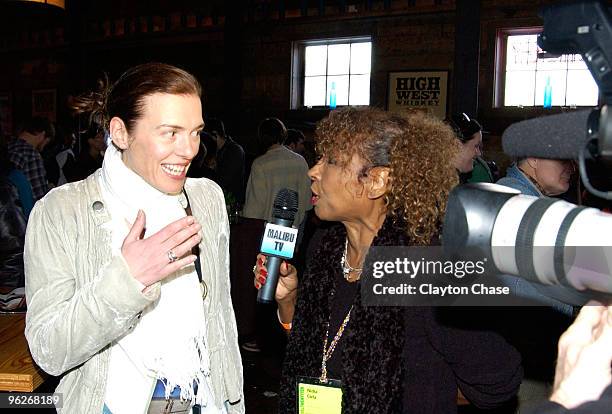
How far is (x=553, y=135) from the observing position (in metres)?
0.85

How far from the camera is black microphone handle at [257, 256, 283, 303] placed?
1.79 metres

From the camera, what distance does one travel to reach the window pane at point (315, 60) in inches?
388

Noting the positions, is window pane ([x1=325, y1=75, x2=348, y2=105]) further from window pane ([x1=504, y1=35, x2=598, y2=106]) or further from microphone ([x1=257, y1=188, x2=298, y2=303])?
microphone ([x1=257, y1=188, x2=298, y2=303])

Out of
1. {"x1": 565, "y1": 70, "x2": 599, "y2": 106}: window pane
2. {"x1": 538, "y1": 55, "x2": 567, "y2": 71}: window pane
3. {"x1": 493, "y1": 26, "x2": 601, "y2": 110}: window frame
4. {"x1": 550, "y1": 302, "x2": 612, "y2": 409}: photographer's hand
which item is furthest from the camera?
{"x1": 493, "y1": 26, "x2": 601, "y2": 110}: window frame

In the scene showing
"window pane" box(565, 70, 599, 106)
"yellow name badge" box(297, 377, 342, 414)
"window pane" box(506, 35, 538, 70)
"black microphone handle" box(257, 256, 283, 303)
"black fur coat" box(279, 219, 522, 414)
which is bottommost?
"yellow name badge" box(297, 377, 342, 414)

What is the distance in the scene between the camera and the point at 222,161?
5.80 metres

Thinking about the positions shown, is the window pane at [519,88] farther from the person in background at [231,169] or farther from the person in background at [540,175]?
the person in background at [540,175]

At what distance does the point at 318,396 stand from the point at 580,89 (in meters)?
7.26

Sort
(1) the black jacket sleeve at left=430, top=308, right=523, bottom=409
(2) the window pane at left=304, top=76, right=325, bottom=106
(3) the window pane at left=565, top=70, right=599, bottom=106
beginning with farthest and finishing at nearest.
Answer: (2) the window pane at left=304, top=76, right=325, bottom=106 → (3) the window pane at left=565, top=70, right=599, bottom=106 → (1) the black jacket sleeve at left=430, top=308, right=523, bottom=409

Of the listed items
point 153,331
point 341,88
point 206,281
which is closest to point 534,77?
point 341,88

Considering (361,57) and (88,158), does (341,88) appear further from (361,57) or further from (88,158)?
(88,158)

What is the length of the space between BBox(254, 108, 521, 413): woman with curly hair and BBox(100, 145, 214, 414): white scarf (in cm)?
23

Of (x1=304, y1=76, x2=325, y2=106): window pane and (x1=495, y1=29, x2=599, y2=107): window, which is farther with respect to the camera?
(x1=304, y1=76, x2=325, y2=106): window pane

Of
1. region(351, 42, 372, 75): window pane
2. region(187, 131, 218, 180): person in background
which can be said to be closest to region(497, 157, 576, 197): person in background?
region(187, 131, 218, 180): person in background
